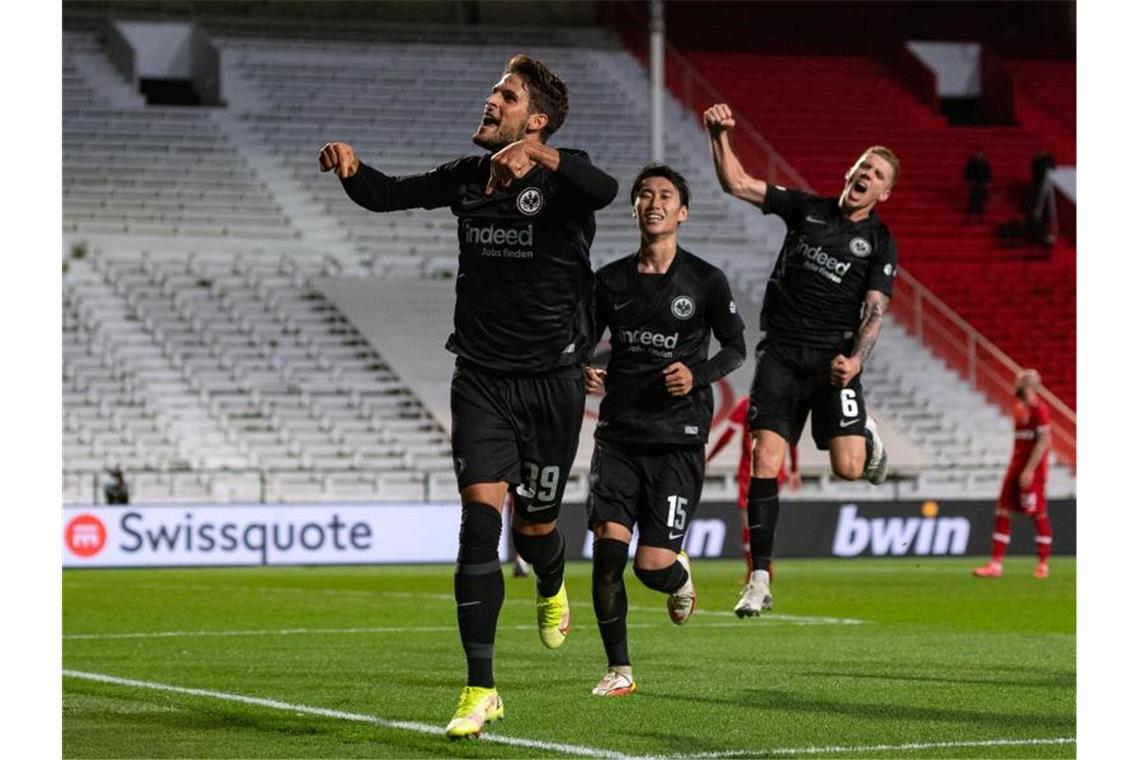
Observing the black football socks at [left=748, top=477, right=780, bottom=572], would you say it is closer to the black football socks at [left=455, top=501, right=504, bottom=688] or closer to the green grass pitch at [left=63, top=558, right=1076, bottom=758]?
the green grass pitch at [left=63, top=558, right=1076, bottom=758]

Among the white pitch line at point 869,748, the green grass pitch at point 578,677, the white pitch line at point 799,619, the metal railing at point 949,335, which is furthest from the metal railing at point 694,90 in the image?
the white pitch line at point 869,748

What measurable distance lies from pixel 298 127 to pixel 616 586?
85.0 feet

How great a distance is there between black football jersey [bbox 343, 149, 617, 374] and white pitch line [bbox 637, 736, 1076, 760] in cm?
147

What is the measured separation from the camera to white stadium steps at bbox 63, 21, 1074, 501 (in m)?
27.2

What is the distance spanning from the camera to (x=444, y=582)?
20.8m

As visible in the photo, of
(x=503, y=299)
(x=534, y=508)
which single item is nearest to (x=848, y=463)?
(x=534, y=508)

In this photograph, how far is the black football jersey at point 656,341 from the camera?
870cm

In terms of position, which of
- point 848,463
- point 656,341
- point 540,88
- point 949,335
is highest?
point 540,88

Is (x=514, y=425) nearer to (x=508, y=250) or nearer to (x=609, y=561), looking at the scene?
(x=508, y=250)

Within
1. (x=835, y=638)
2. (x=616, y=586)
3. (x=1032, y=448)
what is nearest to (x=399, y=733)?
(x=616, y=586)

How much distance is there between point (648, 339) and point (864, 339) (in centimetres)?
183

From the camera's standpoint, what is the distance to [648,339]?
871cm

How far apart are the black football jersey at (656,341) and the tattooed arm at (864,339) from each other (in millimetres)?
1377

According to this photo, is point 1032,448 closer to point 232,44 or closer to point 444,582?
point 444,582
